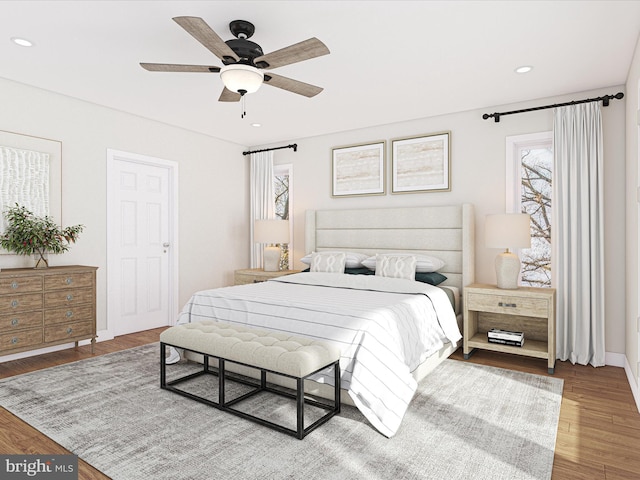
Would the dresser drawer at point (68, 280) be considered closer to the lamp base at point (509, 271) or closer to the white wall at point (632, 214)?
the lamp base at point (509, 271)

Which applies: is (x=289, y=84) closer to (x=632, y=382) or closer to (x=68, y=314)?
(x=68, y=314)

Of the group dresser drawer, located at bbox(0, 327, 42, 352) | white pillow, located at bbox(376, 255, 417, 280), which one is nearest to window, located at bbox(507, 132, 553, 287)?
white pillow, located at bbox(376, 255, 417, 280)

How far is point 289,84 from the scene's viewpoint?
2857 millimetres

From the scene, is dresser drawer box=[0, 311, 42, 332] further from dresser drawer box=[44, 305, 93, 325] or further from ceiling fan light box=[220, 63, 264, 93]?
ceiling fan light box=[220, 63, 264, 93]

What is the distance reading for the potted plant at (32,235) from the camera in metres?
3.56

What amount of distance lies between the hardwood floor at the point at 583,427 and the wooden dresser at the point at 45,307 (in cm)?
24

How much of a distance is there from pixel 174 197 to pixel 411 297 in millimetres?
3338

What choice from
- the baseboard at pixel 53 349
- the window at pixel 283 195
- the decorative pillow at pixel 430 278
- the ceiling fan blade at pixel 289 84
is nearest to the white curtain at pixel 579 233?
the decorative pillow at pixel 430 278

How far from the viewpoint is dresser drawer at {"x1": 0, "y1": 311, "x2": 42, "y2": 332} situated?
131 inches

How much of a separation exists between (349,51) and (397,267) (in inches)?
82.5

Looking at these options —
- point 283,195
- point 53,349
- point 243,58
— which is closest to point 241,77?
point 243,58

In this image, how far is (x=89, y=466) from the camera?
6.50 ft

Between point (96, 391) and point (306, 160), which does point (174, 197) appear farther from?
point (96, 391)

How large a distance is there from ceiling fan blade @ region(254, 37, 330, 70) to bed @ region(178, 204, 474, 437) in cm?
165
